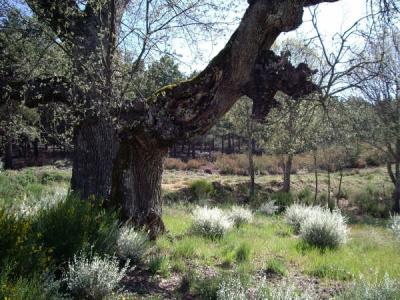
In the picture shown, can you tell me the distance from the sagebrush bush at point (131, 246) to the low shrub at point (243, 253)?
5.24 feet

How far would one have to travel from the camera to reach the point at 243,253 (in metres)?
7.03

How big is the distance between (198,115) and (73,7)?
2.73m

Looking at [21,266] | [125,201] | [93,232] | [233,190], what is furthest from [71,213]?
[233,190]

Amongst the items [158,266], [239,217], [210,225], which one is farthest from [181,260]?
[239,217]

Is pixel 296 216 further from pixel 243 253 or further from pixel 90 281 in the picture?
pixel 90 281

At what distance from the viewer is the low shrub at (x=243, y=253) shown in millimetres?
6855

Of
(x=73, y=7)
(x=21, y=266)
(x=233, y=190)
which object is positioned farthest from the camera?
(x=233, y=190)

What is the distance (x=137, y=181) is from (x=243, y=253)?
2.12 metres

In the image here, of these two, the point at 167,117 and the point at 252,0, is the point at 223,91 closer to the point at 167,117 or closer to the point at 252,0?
the point at 167,117

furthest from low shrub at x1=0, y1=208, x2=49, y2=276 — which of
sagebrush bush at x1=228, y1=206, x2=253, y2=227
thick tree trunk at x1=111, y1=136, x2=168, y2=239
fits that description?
sagebrush bush at x1=228, y1=206, x2=253, y2=227

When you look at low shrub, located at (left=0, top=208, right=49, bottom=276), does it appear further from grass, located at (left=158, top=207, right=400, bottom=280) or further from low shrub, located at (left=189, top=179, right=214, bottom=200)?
low shrub, located at (left=189, top=179, right=214, bottom=200)

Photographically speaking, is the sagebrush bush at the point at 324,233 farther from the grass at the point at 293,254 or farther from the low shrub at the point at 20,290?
the low shrub at the point at 20,290

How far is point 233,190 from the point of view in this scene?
77.9 ft

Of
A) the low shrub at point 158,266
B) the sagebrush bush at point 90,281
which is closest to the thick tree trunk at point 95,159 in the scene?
the low shrub at point 158,266
